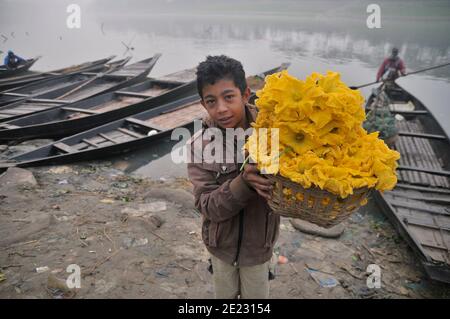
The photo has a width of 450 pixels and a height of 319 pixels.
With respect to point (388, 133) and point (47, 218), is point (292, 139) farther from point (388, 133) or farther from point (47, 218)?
point (388, 133)

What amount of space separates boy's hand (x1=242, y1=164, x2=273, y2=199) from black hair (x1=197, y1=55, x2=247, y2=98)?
0.66m

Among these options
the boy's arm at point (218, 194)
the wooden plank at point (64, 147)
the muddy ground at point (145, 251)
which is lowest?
the muddy ground at point (145, 251)

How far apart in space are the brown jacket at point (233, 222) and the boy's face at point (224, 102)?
0.09m

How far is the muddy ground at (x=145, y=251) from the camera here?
336 centimetres

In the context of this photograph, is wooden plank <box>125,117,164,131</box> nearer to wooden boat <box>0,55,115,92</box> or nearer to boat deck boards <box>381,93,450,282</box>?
boat deck boards <box>381,93,450,282</box>

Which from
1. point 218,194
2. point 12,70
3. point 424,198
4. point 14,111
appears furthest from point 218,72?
point 12,70

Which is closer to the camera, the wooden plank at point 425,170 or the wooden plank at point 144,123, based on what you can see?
the wooden plank at point 425,170

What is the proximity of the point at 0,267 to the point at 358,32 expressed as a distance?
3912 centimetres

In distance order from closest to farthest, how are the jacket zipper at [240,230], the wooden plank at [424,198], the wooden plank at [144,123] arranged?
the jacket zipper at [240,230]
the wooden plank at [424,198]
the wooden plank at [144,123]

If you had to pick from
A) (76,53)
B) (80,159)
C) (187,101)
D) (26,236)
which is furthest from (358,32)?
(26,236)

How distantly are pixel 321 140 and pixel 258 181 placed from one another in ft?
1.15

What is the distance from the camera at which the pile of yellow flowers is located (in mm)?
1301

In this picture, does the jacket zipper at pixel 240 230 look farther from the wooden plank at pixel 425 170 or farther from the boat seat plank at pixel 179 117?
the boat seat plank at pixel 179 117

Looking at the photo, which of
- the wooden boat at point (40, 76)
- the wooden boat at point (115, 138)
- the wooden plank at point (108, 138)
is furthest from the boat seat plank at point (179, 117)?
the wooden boat at point (40, 76)
